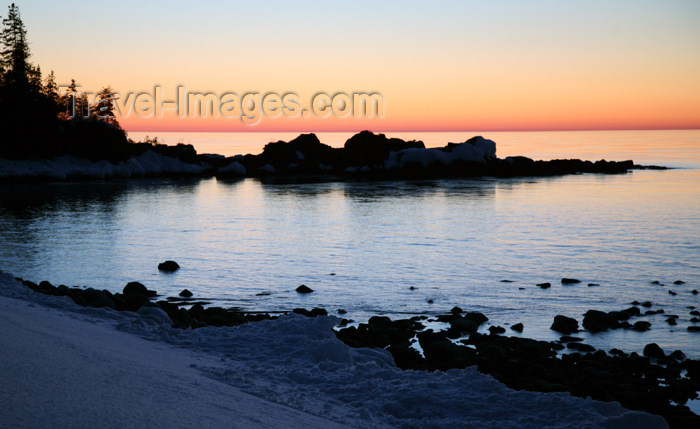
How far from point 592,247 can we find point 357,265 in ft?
32.4

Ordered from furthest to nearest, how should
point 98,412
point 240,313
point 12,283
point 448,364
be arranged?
point 240,313
point 12,283
point 448,364
point 98,412

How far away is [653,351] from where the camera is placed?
1128 centimetres

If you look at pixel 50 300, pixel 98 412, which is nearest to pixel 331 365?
pixel 98 412

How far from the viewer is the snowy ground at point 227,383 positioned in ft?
18.0

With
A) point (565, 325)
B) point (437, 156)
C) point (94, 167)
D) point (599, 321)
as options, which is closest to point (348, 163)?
point (437, 156)

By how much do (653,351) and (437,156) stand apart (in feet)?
244

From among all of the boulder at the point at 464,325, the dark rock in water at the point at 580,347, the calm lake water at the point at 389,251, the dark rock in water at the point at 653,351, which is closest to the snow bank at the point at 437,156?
the calm lake water at the point at 389,251

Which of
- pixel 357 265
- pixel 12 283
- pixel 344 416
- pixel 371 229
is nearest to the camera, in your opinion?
pixel 344 416

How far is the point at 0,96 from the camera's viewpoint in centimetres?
7325

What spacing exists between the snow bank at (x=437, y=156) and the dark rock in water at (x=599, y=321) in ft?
234

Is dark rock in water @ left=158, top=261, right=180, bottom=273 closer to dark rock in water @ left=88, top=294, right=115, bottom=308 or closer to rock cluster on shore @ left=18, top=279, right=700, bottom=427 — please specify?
rock cluster on shore @ left=18, top=279, right=700, bottom=427

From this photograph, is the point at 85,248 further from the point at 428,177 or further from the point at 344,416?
the point at 428,177

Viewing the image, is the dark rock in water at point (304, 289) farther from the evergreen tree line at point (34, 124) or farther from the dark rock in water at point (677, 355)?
the evergreen tree line at point (34, 124)

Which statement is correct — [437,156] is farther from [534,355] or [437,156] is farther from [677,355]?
[534,355]
